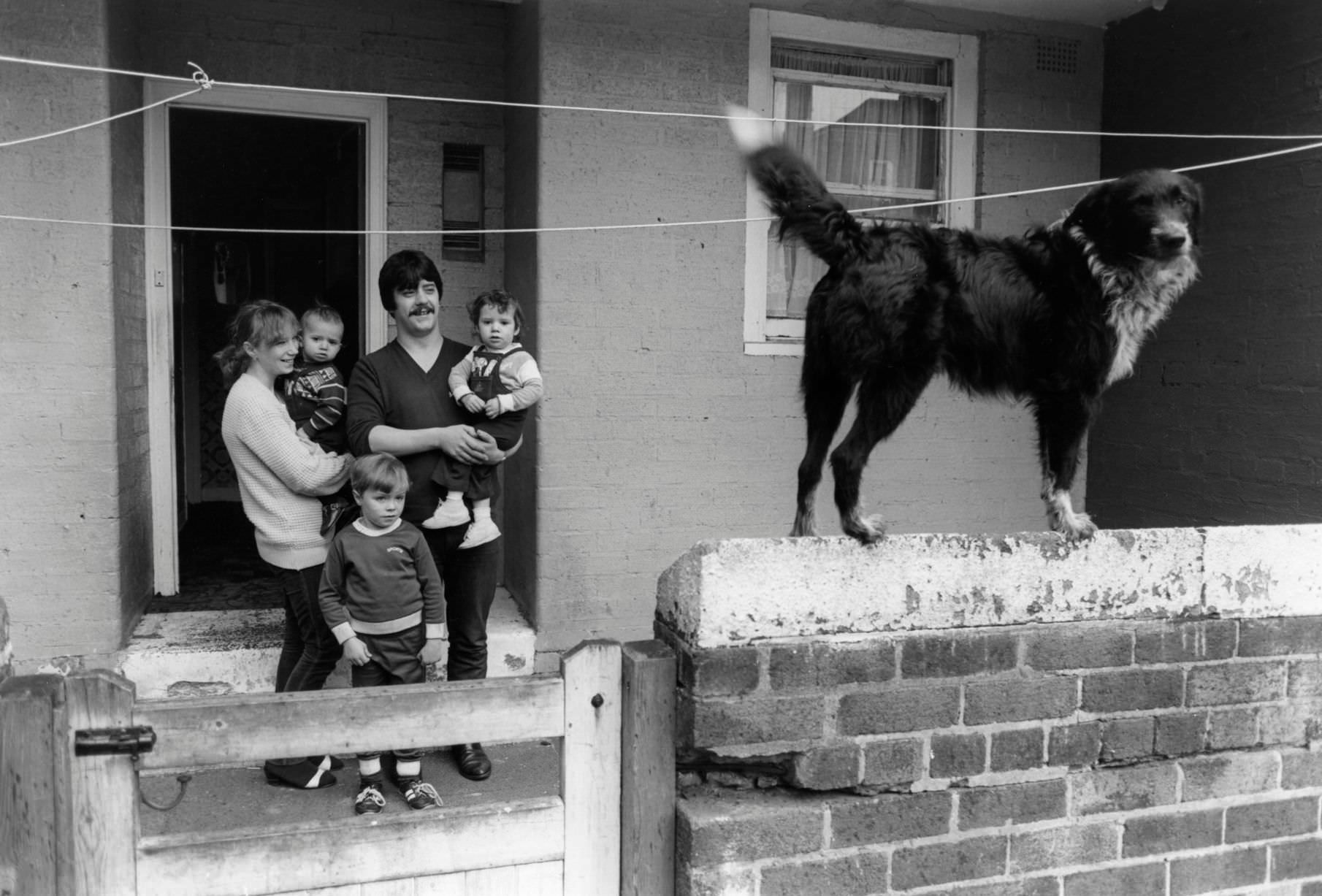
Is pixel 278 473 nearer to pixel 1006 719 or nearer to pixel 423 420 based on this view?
pixel 423 420

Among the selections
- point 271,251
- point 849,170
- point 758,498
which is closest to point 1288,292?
point 849,170

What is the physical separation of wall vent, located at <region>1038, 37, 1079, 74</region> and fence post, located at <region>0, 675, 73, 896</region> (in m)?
5.19

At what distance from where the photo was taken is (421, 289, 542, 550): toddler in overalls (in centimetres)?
346

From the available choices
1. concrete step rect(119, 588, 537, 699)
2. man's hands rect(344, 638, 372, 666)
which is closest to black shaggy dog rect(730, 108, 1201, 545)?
man's hands rect(344, 638, 372, 666)

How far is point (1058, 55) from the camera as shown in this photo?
531 cm

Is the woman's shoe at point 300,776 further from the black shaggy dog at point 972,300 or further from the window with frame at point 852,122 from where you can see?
the window with frame at point 852,122

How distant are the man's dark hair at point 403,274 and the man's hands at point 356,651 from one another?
1.14 meters

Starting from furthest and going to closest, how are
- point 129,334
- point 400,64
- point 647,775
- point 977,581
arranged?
1. point 400,64
2. point 129,334
3. point 977,581
4. point 647,775

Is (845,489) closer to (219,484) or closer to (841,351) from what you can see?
(841,351)

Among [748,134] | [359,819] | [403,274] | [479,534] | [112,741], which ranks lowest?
[359,819]

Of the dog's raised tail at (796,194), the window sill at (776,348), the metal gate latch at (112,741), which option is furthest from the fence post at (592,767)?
the window sill at (776,348)

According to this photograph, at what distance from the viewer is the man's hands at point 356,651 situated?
3.18 metres

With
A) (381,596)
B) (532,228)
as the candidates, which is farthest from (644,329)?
(381,596)

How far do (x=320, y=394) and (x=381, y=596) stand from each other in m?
0.81
